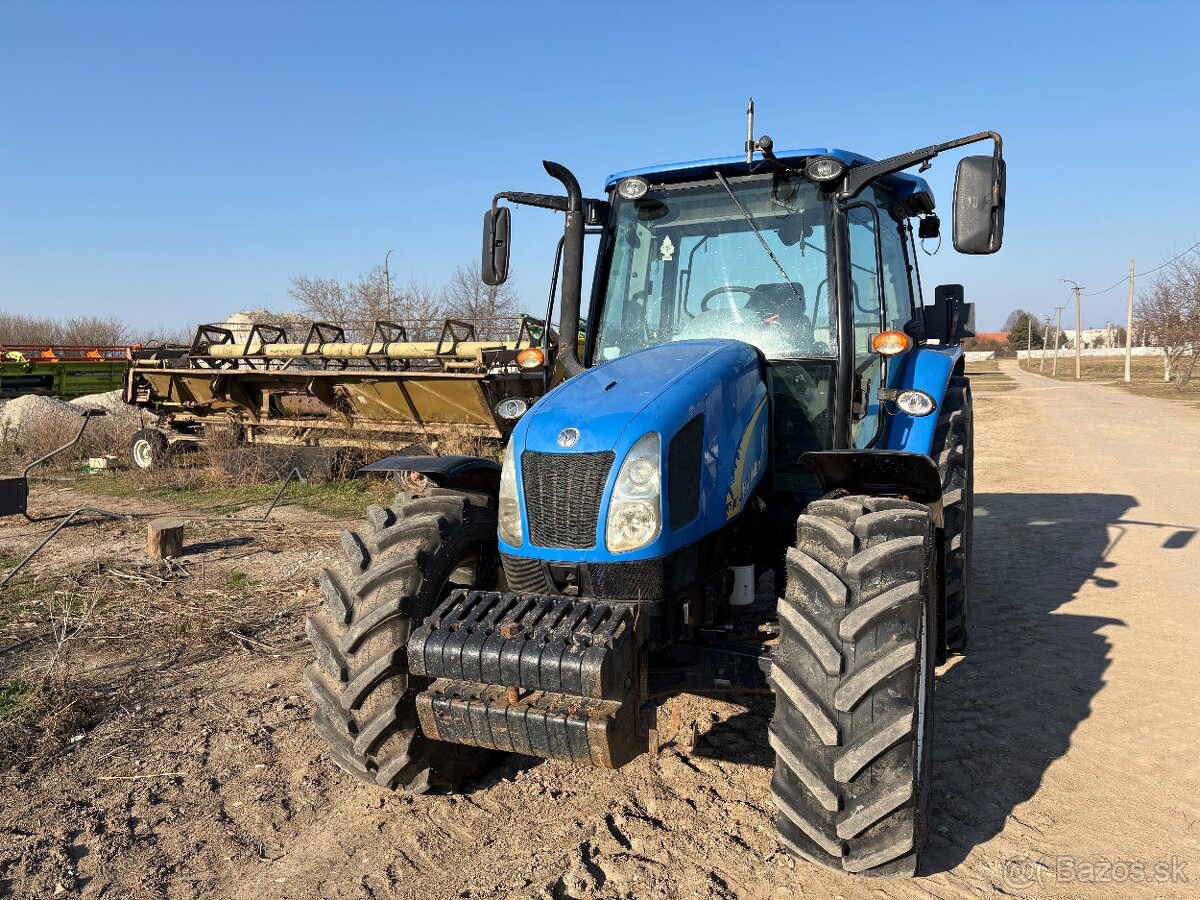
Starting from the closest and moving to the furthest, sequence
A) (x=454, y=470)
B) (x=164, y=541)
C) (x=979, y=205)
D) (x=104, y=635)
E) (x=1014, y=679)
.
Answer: (x=979, y=205), (x=454, y=470), (x=1014, y=679), (x=104, y=635), (x=164, y=541)

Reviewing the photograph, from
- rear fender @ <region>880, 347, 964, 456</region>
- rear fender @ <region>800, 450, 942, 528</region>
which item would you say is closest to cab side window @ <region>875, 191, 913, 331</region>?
rear fender @ <region>880, 347, 964, 456</region>

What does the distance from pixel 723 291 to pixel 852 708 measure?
218 cm

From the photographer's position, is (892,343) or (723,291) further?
(723,291)

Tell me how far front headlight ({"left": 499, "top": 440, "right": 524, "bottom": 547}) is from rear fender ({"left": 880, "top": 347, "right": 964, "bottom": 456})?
1.83 m

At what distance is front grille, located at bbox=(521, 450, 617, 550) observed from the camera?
3031 millimetres

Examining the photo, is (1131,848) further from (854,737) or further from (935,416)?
(935,416)

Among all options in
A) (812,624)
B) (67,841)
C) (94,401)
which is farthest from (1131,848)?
(94,401)

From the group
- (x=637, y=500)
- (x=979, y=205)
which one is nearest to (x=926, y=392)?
(x=979, y=205)

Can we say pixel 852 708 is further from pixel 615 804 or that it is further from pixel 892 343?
pixel 892 343

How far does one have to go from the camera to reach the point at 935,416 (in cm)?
439

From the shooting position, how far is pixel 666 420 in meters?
3.07

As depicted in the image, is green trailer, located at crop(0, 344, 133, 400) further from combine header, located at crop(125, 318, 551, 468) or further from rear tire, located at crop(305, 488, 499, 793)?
rear tire, located at crop(305, 488, 499, 793)

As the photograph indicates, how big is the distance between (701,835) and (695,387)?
1593 mm

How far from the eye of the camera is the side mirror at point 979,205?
3.60 metres
